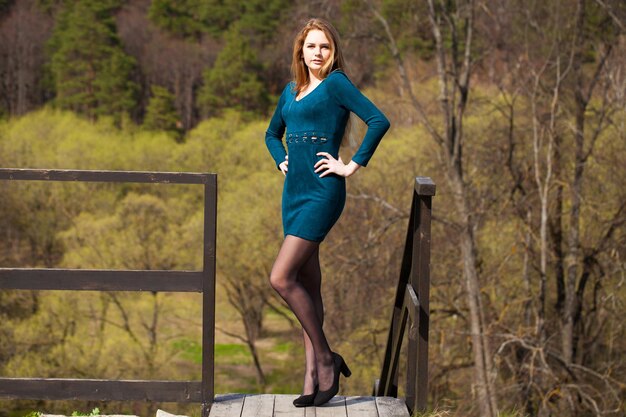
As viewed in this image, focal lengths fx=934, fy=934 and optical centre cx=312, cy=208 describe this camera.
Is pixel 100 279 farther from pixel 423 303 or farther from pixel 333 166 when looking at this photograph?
pixel 423 303

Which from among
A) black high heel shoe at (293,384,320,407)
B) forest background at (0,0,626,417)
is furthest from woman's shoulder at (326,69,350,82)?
black high heel shoe at (293,384,320,407)

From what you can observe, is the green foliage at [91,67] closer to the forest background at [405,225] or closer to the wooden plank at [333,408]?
the forest background at [405,225]

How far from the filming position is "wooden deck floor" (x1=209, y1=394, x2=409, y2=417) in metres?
3.95

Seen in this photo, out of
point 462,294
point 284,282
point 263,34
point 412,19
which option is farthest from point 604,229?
point 263,34

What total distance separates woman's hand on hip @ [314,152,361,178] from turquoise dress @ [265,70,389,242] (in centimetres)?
3

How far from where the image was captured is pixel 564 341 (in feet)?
56.5

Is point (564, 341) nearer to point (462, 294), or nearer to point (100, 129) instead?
point (462, 294)

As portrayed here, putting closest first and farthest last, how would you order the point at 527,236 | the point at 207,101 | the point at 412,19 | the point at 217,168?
1. the point at 527,236
2. the point at 412,19
3. the point at 217,168
4. the point at 207,101

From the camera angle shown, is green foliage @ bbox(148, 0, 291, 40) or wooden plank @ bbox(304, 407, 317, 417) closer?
wooden plank @ bbox(304, 407, 317, 417)

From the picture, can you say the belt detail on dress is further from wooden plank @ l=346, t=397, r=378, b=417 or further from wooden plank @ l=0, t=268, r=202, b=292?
wooden plank @ l=346, t=397, r=378, b=417

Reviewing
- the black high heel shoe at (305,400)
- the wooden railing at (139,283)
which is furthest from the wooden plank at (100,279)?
the black high heel shoe at (305,400)

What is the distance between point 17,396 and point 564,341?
14506 millimetres

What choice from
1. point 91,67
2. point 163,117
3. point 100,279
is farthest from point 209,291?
point 91,67

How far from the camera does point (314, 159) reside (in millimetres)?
3936
